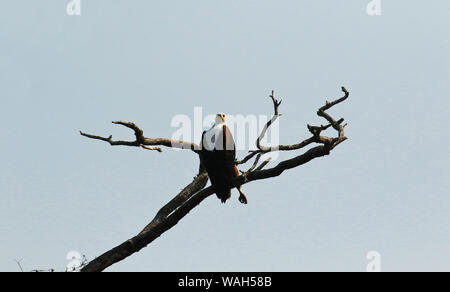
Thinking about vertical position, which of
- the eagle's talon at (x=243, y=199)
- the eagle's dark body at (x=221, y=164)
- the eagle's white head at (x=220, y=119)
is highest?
the eagle's white head at (x=220, y=119)

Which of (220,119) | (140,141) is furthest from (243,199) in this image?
(140,141)

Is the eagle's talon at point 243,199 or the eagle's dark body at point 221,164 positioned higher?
the eagle's dark body at point 221,164

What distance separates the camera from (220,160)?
7.83 meters

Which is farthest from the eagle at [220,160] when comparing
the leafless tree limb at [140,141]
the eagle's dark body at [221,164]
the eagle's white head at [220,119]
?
the leafless tree limb at [140,141]

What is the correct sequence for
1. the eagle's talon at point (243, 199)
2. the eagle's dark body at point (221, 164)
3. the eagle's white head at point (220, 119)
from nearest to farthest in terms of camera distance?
1. the eagle's dark body at point (221, 164)
2. the eagle's talon at point (243, 199)
3. the eagle's white head at point (220, 119)

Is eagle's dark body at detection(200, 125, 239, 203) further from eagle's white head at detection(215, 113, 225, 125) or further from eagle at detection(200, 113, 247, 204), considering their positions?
eagle's white head at detection(215, 113, 225, 125)

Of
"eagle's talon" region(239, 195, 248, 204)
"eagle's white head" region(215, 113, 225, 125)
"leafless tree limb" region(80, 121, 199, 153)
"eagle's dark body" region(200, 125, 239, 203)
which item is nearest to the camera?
"leafless tree limb" region(80, 121, 199, 153)

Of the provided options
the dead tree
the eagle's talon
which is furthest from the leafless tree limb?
the eagle's talon

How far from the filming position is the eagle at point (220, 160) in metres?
7.76

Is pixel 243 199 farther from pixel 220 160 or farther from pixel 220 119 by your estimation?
pixel 220 119

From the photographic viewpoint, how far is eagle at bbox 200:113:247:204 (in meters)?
7.76

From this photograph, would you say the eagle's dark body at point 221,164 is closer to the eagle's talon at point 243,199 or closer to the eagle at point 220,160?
the eagle at point 220,160

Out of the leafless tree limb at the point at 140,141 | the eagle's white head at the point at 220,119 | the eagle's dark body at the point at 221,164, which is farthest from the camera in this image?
the eagle's white head at the point at 220,119
